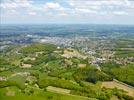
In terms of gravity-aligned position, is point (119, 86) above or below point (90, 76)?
below

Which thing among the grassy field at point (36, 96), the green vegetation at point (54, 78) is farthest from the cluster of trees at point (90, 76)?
the grassy field at point (36, 96)

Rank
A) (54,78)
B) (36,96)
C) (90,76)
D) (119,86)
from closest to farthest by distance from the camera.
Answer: (36,96) < (119,86) < (54,78) < (90,76)

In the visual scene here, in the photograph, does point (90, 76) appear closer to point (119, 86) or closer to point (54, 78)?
point (54, 78)

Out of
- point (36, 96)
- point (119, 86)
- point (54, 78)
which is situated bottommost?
point (54, 78)

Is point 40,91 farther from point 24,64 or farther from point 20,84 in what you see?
point 24,64

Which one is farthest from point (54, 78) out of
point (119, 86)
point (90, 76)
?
point (119, 86)

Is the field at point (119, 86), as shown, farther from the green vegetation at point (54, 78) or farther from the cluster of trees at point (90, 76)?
the cluster of trees at point (90, 76)

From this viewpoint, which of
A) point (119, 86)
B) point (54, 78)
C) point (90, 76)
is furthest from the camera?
point (90, 76)

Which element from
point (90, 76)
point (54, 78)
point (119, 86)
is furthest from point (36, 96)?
point (90, 76)

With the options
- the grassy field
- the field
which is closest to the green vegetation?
the grassy field

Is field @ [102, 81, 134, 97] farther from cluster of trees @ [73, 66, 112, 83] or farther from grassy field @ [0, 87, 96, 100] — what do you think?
grassy field @ [0, 87, 96, 100]

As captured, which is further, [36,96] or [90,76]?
[90,76]
